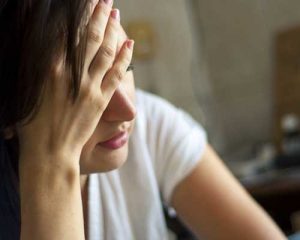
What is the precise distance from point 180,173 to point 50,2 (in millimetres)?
441

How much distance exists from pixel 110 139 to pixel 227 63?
130cm

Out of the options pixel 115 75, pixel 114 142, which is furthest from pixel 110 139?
pixel 115 75

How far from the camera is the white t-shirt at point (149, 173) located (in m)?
1.12

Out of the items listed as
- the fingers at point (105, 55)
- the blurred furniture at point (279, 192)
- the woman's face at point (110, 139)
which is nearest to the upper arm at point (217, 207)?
the woman's face at point (110, 139)

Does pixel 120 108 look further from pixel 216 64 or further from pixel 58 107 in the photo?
pixel 216 64

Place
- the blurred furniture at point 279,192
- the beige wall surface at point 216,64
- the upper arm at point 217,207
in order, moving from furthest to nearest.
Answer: the beige wall surface at point 216,64
the blurred furniture at point 279,192
the upper arm at point 217,207

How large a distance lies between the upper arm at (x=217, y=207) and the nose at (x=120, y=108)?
0.84ft

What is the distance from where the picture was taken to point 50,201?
2.86 ft

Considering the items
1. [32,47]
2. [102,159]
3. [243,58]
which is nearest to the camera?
[32,47]

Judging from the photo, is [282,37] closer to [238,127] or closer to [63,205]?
[238,127]

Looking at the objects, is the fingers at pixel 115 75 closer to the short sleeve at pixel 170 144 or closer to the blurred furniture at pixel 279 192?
the short sleeve at pixel 170 144

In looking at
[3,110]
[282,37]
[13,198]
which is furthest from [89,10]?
[282,37]

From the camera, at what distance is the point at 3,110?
88 cm

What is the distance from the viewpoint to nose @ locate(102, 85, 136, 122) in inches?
36.0
